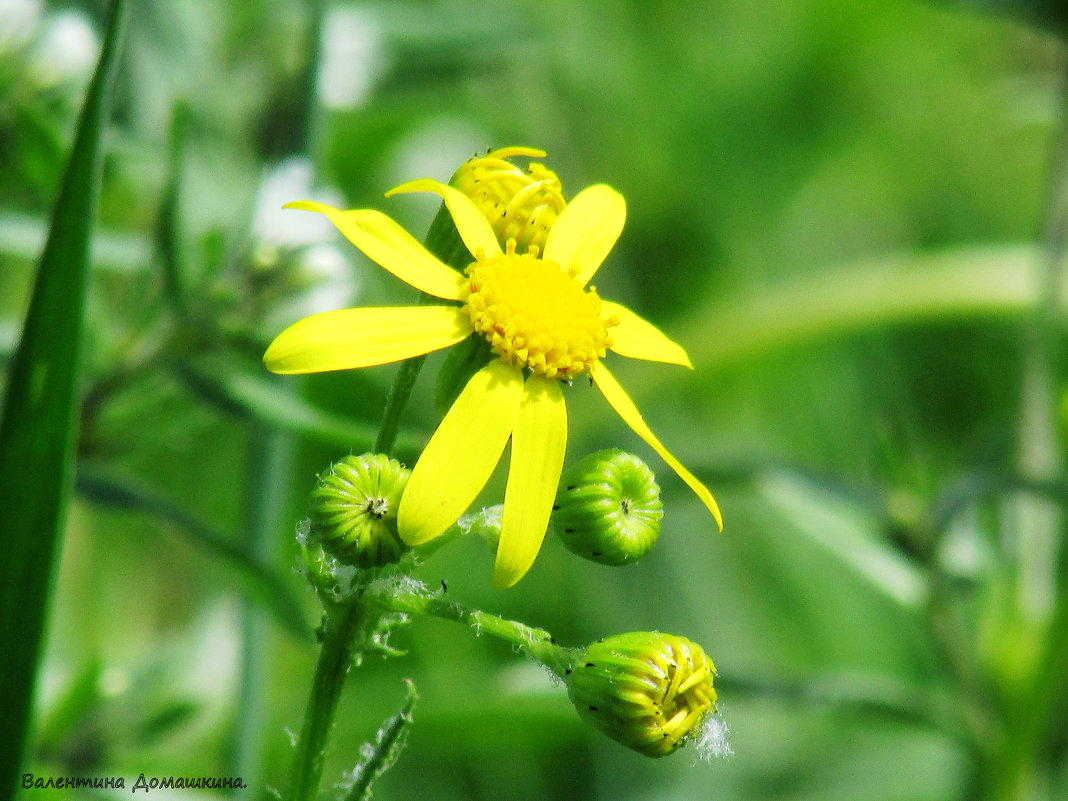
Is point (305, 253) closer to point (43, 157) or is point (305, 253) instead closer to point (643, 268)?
point (43, 157)

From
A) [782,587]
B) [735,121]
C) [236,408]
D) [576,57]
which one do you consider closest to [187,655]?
[236,408]

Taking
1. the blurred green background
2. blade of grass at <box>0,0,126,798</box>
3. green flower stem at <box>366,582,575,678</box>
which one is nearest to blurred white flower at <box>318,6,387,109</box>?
the blurred green background

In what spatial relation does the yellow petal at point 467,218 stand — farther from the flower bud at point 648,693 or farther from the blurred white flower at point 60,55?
the blurred white flower at point 60,55

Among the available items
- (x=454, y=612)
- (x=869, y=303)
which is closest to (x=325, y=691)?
(x=454, y=612)

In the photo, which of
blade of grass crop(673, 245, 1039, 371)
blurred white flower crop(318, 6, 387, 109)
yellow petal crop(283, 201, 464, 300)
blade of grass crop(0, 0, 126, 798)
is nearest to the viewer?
blade of grass crop(0, 0, 126, 798)

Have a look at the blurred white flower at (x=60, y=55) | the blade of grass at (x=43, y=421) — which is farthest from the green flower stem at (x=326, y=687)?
the blurred white flower at (x=60, y=55)

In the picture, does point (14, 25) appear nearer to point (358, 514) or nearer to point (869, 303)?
point (358, 514)

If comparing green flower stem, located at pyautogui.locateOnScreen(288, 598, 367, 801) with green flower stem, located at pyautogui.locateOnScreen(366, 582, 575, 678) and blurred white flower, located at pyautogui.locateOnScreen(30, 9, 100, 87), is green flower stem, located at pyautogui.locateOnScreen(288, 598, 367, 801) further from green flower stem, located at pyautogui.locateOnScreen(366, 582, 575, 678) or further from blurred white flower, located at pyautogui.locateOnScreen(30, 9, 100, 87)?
blurred white flower, located at pyautogui.locateOnScreen(30, 9, 100, 87)
